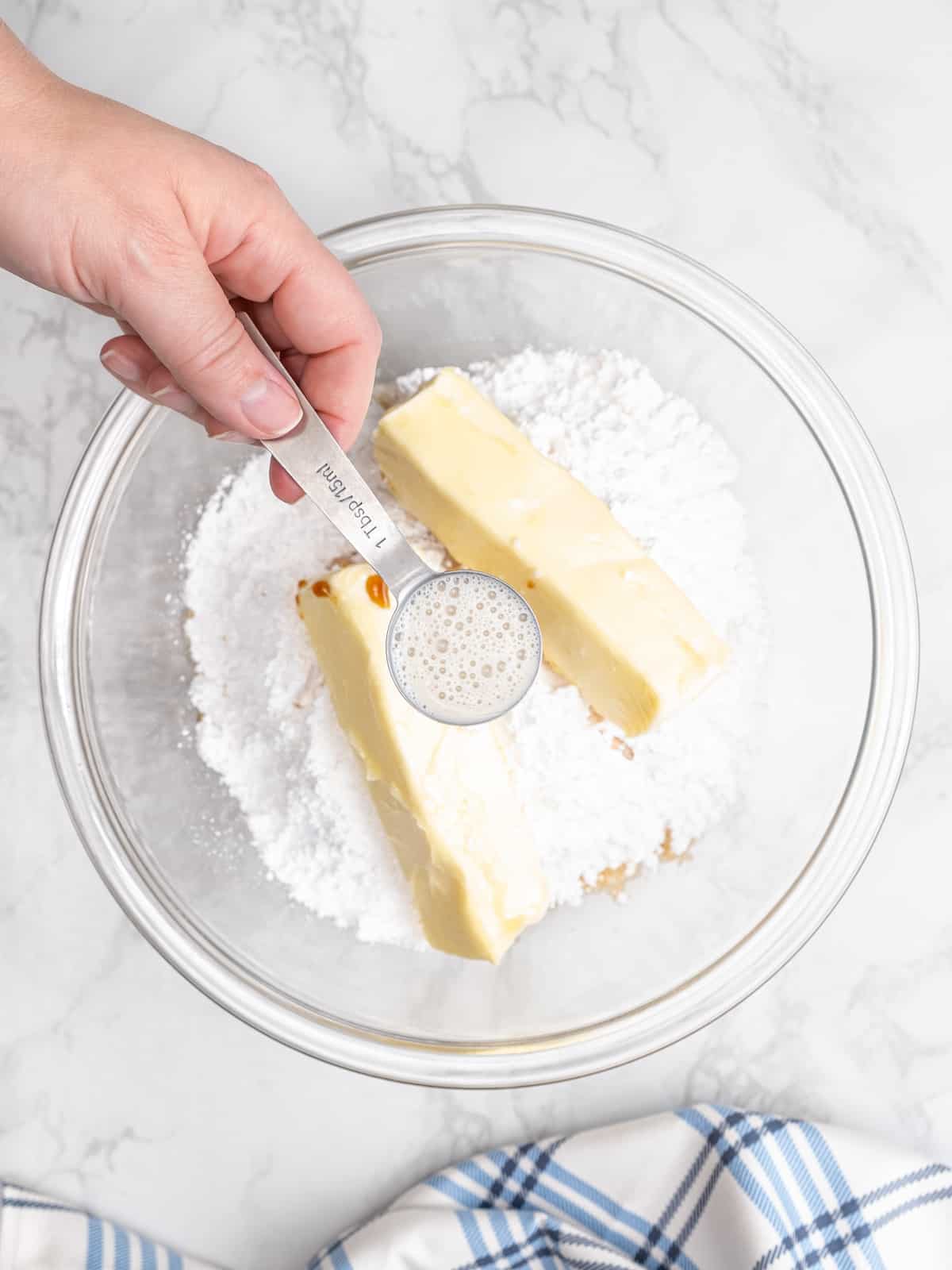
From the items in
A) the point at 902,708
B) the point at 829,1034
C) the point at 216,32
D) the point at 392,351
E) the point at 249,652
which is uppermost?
the point at 216,32

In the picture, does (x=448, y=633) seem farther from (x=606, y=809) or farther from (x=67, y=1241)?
(x=67, y=1241)

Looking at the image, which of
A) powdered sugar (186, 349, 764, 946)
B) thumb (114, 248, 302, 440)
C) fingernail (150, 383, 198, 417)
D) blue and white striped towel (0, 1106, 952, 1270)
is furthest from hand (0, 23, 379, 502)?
blue and white striped towel (0, 1106, 952, 1270)

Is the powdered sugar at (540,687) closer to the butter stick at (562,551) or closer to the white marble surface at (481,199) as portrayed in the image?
the butter stick at (562,551)

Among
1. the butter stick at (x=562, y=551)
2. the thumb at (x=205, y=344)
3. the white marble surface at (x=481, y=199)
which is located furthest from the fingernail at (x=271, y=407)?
the white marble surface at (x=481, y=199)

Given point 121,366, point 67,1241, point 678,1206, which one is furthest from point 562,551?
point 67,1241

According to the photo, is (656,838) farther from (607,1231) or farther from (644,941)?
(607,1231)

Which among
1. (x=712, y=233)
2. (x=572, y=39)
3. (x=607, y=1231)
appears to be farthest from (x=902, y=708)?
(x=572, y=39)

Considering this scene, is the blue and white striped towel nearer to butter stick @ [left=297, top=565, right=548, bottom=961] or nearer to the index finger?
butter stick @ [left=297, top=565, right=548, bottom=961]
